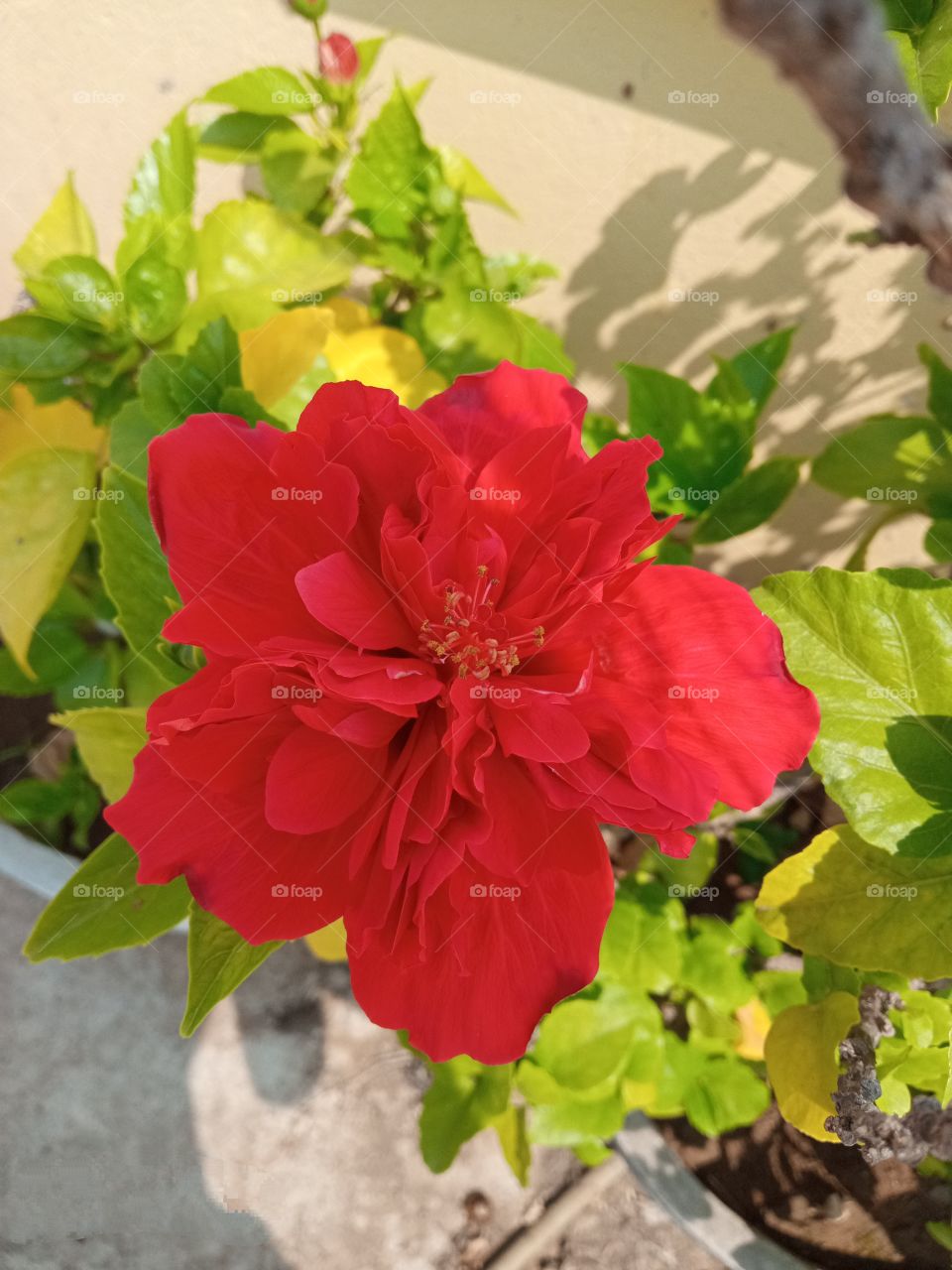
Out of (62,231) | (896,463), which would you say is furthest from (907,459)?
(62,231)

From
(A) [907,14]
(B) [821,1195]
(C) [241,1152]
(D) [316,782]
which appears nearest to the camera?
(D) [316,782]

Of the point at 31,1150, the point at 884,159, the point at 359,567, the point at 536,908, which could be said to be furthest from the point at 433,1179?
the point at 884,159

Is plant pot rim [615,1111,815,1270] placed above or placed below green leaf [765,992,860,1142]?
below

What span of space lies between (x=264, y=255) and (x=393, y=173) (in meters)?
0.12

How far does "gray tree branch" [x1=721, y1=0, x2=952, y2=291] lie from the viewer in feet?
1.22

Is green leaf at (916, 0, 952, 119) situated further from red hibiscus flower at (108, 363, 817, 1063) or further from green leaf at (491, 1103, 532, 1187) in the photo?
green leaf at (491, 1103, 532, 1187)

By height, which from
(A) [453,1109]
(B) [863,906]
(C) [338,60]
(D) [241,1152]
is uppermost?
(C) [338,60]

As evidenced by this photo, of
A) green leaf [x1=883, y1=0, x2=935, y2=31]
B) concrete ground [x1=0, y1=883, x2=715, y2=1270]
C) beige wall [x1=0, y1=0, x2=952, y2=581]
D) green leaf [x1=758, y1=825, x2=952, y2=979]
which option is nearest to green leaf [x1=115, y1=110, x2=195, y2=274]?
beige wall [x1=0, y1=0, x2=952, y2=581]

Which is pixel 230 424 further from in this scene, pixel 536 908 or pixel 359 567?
pixel 536 908

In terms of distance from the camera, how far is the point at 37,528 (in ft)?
2.11

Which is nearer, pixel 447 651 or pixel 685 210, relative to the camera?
pixel 447 651

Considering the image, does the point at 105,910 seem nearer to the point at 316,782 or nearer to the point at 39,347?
the point at 316,782

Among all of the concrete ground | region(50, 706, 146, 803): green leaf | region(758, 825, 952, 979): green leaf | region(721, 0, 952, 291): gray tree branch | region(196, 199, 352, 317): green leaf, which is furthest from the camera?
the concrete ground

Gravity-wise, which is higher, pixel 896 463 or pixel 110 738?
pixel 896 463
